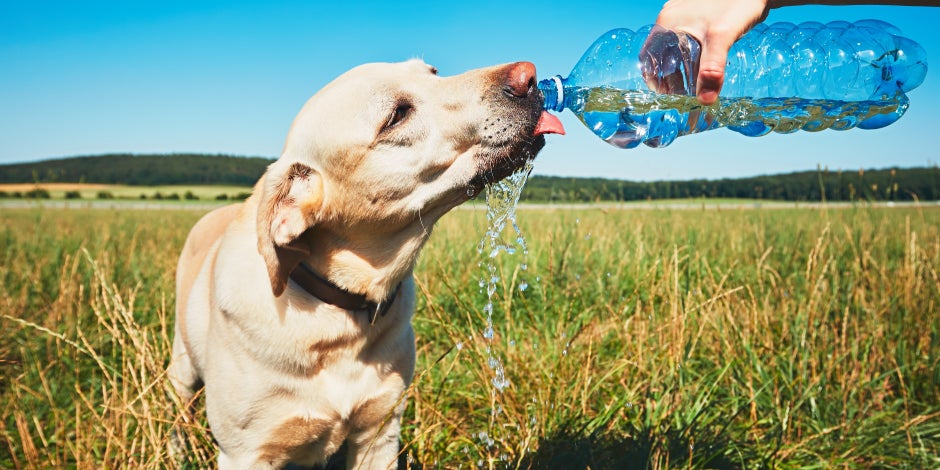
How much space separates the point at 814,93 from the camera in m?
2.50

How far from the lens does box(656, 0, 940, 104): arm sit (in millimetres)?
1557

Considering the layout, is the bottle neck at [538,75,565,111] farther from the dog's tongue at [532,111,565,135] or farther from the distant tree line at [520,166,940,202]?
the distant tree line at [520,166,940,202]

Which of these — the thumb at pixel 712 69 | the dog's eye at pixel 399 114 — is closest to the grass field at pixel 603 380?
the dog's eye at pixel 399 114

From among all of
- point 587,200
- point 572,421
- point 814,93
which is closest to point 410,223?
point 572,421

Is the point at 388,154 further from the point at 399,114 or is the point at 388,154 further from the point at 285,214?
the point at 285,214

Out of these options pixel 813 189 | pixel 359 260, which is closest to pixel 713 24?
pixel 359 260

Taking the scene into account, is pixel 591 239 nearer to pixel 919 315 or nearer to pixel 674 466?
pixel 919 315

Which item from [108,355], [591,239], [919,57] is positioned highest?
[919,57]

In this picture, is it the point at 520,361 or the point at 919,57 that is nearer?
the point at 919,57

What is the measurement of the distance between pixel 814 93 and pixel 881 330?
166 cm

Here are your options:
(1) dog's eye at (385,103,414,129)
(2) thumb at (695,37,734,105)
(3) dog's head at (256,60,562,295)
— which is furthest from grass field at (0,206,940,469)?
(2) thumb at (695,37,734,105)

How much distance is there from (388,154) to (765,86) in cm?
176

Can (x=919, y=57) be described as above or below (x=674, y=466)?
above

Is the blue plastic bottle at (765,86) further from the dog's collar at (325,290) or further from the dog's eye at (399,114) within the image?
the dog's collar at (325,290)
